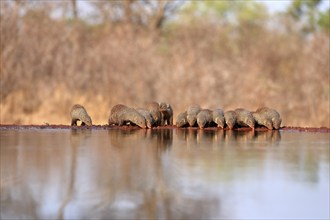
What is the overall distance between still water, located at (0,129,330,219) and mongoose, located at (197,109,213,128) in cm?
156

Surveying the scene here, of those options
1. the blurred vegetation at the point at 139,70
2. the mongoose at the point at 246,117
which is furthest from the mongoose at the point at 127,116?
the blurred vegetation at the point at 139,70

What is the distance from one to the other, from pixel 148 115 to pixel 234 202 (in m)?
6.96

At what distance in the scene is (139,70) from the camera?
2059cm

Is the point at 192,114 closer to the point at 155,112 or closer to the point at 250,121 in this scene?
the point at 155,112

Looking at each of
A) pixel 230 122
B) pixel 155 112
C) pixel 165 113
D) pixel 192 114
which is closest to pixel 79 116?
pixel 155 112

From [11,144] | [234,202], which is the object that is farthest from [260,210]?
[11,144]

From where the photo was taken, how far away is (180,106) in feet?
64.3

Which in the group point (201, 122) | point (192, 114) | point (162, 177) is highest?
point (192, 114)

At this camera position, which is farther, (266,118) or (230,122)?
(266,118)

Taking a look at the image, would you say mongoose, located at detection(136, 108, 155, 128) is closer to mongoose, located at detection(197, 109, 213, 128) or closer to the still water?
mongoose, located at detection(197, 109, 213, 128)

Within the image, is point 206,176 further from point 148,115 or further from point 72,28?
point 72,28

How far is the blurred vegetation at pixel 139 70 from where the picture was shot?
19359mm

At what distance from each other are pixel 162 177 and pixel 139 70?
44.5 feet

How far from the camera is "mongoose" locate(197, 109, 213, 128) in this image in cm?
1275
